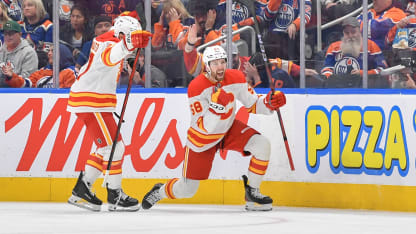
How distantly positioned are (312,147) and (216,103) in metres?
0.86

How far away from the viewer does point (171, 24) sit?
309 inches

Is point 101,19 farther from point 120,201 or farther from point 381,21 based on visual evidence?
point 381,21

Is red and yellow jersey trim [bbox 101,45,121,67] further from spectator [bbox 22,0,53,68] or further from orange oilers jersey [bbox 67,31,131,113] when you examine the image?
spectator [bbox 22,0,53,68]

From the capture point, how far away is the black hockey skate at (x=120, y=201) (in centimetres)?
677

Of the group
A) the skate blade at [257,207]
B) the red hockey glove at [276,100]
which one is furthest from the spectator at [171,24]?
the skate blade at [257,207]

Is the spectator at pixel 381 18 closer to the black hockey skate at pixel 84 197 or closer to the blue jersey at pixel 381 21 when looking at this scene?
the blue jersey at pixel 381 21

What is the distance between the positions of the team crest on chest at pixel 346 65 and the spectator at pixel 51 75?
6.74 ft

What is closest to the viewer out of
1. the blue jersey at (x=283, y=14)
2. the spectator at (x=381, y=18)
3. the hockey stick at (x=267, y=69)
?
the hockey stick at (x=267, y=69)

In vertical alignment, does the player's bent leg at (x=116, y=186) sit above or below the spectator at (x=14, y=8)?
below

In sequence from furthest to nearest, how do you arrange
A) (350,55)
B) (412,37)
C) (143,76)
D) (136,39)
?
(143,76)
(350,55)
(412,37)
(136,39)

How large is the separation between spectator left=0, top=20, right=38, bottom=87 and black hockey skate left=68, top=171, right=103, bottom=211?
1.33 m

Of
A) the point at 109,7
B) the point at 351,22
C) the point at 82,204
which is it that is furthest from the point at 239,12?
the point at 82,204

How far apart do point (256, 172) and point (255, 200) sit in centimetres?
20

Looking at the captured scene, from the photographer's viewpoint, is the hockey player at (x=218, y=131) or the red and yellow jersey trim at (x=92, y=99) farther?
the red and yellow jersey trim at (x=92, y=99)
